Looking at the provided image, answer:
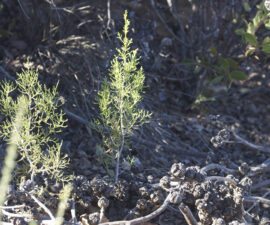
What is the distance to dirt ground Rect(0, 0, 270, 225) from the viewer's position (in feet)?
7.16

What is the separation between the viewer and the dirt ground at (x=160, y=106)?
2.18 m

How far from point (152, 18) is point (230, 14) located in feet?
2.23

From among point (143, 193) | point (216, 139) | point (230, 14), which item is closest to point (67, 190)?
point (143, 193)

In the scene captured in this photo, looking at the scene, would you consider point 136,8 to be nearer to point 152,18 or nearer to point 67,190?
point 152,18

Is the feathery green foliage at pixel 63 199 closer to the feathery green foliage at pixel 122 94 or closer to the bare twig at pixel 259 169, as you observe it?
the feathery green foliage at pixel 122 94

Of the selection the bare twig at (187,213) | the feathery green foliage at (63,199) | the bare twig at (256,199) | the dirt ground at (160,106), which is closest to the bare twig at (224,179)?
the dirt ground at (160,106)

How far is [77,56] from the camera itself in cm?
307

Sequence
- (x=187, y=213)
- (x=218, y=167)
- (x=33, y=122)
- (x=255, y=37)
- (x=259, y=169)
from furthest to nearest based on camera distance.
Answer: (x=255, y=37), (x=259, y=169), (x=218, y=167), (x=33, y=122), (x=187, y=213)

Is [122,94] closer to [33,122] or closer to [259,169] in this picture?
[33,122]

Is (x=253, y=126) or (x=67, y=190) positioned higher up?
(x=67, y=190)

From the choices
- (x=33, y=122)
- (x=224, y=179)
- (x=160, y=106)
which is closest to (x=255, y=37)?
(x=160, y=106)

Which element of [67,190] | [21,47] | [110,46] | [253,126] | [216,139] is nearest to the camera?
[67,190]

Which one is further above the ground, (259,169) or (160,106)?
(160,106)

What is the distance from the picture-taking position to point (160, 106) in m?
3.30
